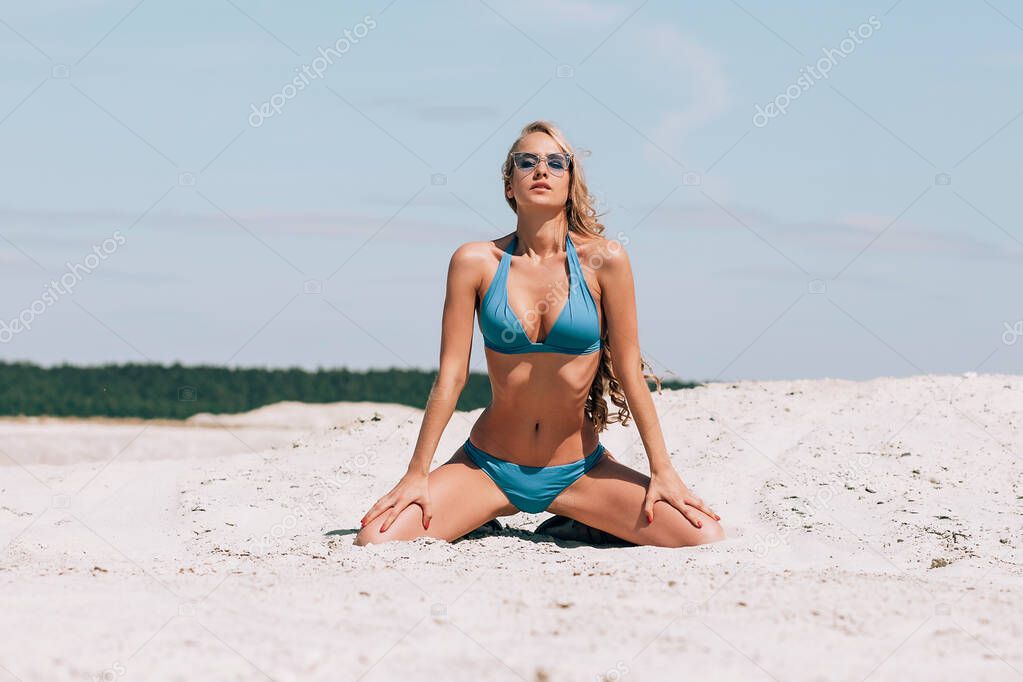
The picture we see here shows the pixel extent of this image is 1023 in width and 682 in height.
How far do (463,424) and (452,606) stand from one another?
5182mm

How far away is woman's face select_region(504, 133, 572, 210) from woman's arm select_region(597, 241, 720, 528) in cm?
38

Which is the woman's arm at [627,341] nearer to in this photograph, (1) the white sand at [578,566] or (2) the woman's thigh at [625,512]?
(2) the woman's thigh at [625,512]

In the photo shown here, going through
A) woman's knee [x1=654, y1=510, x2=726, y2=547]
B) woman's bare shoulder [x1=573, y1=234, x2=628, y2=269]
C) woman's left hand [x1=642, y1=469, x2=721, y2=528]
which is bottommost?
woman's knee [x1=654, y1=510, x2=726, y2=547]

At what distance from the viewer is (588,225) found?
574cm

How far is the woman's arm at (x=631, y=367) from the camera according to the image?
220 inches

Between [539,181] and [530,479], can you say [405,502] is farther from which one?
[539,181]

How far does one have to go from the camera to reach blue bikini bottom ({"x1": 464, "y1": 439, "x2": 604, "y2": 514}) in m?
5.72

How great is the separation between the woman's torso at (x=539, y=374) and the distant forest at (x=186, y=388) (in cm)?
1109

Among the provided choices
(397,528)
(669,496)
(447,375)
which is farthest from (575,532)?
(447,375)

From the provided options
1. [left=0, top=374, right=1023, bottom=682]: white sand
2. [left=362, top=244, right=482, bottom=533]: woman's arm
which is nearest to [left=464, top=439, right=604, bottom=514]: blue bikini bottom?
[left=0, top=374, right=1023, bottom=682]: white sand

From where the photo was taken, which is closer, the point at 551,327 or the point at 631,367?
the point at 551,327

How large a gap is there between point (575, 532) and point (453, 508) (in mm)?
777

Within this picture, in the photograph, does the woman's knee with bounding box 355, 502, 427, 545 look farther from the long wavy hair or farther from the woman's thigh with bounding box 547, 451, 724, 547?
the long wavy hair

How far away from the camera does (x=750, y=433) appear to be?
27.7 feet
